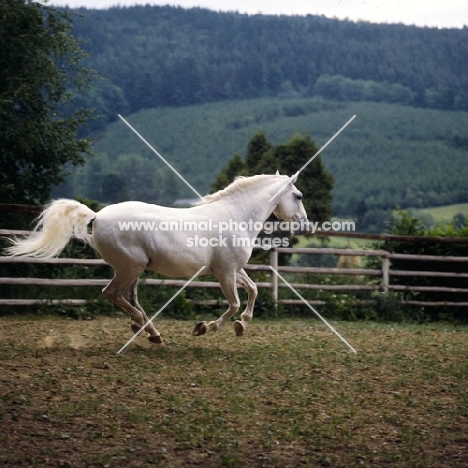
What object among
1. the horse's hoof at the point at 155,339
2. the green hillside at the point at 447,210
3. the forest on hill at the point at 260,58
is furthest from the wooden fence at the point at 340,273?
the forest on hill at the point at 260,58

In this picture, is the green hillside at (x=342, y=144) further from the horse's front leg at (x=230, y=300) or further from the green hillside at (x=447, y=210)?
the horse's front leg at (x=230, y=300)

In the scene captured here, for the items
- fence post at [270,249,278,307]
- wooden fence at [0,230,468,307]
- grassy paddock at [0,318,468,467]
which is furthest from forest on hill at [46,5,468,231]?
grassy paddock at [0,318,468,467]

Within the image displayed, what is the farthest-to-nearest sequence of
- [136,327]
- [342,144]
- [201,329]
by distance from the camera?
[342,144] < [201,329] < [136,327]

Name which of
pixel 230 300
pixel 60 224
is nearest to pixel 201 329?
pixel 230 300

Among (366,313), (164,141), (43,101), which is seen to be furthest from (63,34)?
(164,141)

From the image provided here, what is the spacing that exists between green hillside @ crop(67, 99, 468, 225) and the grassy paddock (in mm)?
29315

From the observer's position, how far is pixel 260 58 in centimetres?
5491

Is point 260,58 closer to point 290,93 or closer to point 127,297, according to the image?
point 290,93

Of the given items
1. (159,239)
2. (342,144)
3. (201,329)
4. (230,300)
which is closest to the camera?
(159,239)

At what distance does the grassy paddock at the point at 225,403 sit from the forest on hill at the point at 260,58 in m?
38.0

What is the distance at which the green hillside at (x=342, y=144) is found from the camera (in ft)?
137

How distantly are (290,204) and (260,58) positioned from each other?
47.7 metres

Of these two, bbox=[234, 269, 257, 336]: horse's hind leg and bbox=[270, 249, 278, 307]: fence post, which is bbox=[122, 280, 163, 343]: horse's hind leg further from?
bbox=[270, 249, 278, 307]: fence post

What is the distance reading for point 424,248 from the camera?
14977 millimetres
